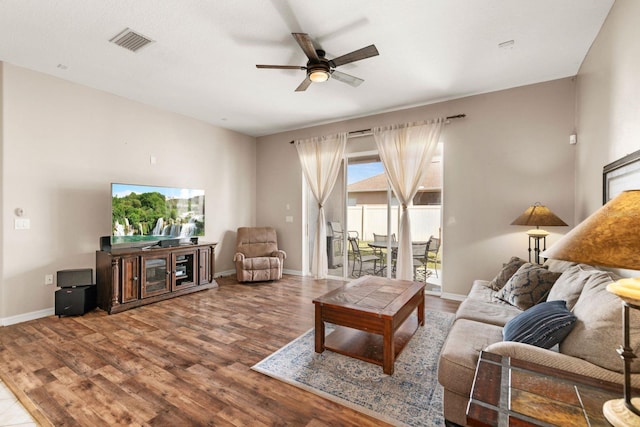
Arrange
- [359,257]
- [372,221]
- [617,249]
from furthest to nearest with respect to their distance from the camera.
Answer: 1. [359,257]
2. [372,221]
3. [617,249]

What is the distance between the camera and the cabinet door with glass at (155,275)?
3.89 metres

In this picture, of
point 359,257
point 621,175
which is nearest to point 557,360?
point 621,175

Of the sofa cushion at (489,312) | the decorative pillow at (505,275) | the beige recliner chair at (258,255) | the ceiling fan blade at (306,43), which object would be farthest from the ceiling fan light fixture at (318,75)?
the beige recliner chair at (258,255)

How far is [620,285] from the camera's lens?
88cm

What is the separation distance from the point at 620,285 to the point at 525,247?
339 centimetres

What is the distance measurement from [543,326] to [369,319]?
3.77ft

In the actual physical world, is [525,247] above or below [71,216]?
below

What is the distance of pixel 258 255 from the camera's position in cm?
554

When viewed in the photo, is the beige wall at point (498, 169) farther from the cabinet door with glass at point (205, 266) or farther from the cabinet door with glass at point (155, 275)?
the cabinet door with glass at point (155, 275)

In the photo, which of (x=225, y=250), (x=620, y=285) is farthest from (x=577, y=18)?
(x=225, y=250)

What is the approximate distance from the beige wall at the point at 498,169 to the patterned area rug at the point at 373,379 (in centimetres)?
181

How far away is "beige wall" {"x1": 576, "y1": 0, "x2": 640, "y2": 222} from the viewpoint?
2014 millimetres

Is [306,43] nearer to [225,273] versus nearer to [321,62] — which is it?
[321,62]

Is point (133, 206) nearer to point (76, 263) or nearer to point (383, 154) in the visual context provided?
point (76, 263)
